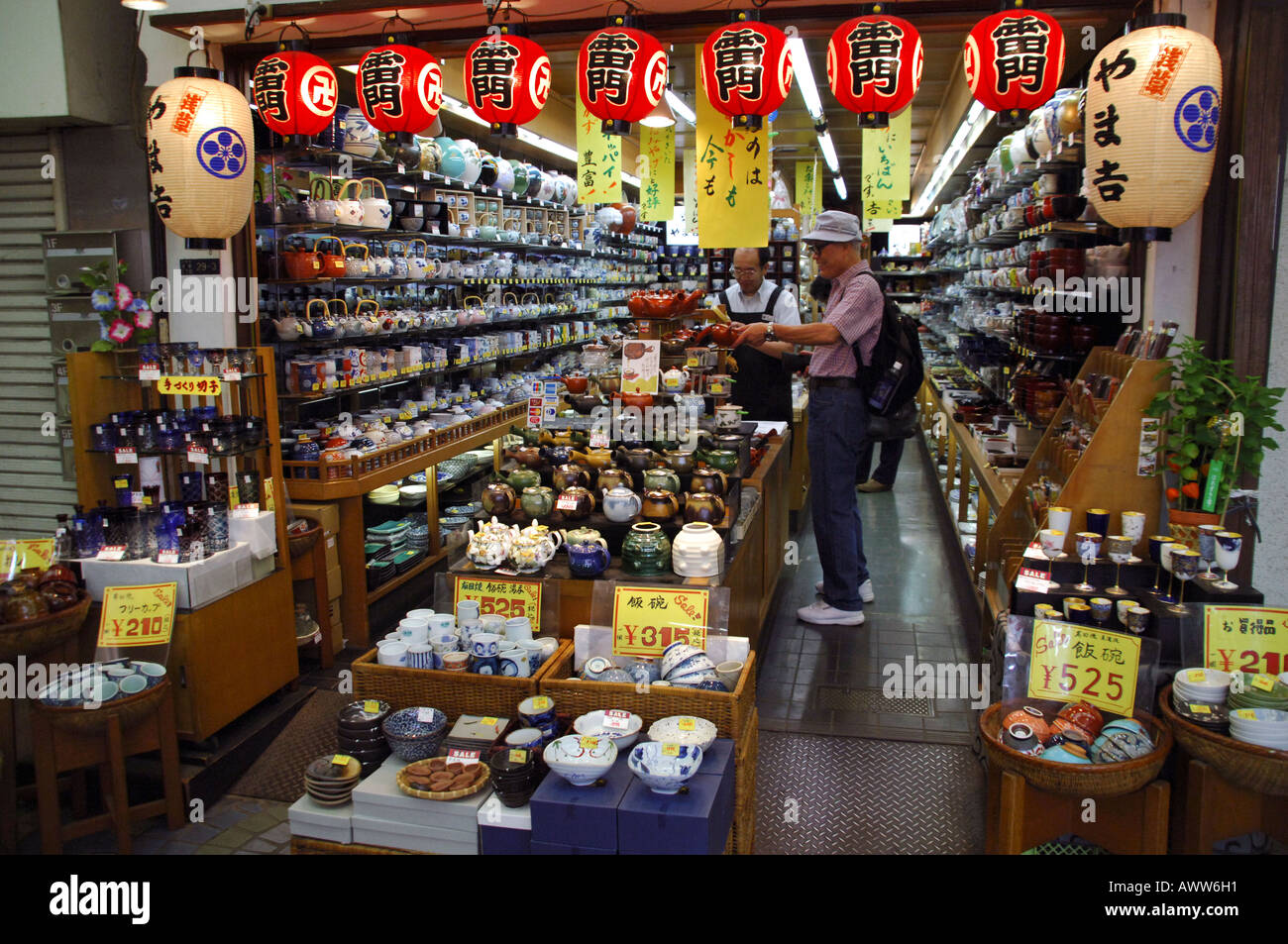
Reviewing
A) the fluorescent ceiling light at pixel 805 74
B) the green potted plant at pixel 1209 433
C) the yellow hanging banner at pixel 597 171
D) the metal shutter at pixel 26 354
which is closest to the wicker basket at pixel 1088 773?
the green potted plant at pixel 1209 433

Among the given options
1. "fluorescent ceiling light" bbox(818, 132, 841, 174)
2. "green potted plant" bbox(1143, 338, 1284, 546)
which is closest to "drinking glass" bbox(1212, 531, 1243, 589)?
"green potted plant" bbox(1143, 338, 1284, 546)

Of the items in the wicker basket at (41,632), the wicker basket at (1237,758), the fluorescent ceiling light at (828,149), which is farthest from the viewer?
the fluorescent ceiling light at (828,149)

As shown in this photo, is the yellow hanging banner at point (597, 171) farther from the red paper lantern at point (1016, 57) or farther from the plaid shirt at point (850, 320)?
the red paper lantern at point (1016, 57)

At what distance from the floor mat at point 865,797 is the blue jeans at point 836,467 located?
142 centimetres

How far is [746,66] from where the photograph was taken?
162 inches

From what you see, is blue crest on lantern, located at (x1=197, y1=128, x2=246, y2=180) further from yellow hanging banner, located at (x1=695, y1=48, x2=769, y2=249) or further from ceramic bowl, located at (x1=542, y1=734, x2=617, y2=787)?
ceramic bowl, located at (x1=542, y1=734, x2=617, y2=787)

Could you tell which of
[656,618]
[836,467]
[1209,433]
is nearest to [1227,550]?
[1209,433]

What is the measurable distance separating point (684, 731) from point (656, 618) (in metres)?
0.47

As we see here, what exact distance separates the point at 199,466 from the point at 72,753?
1.41 m

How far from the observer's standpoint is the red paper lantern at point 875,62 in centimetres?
395

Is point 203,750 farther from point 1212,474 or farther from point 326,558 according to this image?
point 1212,474

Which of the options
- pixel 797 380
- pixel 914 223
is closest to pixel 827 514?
pixel 797 380

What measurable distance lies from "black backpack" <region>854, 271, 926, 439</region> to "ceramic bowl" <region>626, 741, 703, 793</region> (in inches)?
120

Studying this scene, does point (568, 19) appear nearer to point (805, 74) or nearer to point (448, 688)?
point (805, 74)
